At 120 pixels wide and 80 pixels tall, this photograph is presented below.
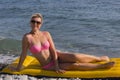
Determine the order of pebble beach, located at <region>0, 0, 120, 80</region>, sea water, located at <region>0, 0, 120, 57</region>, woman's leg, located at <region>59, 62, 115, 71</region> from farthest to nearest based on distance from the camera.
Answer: sea water, located at <region>0, 0, 120, 57</region>
pebble beach, located at <region>0, 0, 120, 80</region>
woman's leg, located at <region>59, 62, 115, 71</region>

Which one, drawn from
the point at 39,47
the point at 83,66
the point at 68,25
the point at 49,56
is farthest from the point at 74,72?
the point at 68,25

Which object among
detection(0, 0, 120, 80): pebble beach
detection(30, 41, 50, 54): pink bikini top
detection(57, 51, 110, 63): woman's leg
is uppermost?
detection(0, 0, 120, 80): pebble beach

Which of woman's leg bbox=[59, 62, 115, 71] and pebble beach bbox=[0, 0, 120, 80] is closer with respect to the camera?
woman's leg bbox=[59, 62, 115, 71]

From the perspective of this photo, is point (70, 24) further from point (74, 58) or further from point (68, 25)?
point (74, 58)

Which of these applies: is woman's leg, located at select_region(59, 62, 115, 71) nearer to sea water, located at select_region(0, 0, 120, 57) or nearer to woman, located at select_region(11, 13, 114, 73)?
woman, located at select_region(11, 13, 114, 73)

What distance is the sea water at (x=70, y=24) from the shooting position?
12.1 metres

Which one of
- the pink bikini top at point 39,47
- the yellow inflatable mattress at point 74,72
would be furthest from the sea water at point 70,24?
the pink bikini top at point 39,47

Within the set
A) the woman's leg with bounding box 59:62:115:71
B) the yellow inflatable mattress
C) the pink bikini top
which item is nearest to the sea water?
the yellow inflatable mattress

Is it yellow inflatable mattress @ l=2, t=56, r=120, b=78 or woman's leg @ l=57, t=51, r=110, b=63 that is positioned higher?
woman's leg @ l=57, t=51, r=110, b=63

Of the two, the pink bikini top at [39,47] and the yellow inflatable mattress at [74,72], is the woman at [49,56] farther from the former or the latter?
the yellow inflatable mattress at [74,72]

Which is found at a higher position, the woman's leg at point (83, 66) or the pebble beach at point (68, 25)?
the pebble beach at point (68, 25)

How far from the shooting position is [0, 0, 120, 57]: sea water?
1213 centimetres

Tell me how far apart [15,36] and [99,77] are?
7387 millimetres

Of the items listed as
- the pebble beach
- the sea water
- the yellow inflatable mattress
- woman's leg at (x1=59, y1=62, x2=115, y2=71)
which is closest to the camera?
the yellow inflatable mattress
